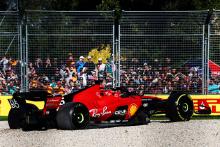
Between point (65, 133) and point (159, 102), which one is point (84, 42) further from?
point (65, 133)

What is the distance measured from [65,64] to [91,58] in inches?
29.4

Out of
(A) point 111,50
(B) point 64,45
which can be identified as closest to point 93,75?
(A) point 111,50

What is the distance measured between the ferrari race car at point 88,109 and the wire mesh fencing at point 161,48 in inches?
112

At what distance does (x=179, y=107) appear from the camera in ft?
51.5

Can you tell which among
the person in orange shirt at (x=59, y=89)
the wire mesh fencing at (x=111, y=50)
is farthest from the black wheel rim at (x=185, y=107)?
the person in orange shirt at (x=59, y=89)

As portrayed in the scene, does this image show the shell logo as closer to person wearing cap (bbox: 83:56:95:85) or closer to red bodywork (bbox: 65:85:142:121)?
red bodywork (bbox: 65:85:142:121)

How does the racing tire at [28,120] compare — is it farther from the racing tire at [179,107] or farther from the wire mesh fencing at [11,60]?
the wire mesh fencing at [11,60]

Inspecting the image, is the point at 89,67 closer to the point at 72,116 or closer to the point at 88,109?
the point at 88,109

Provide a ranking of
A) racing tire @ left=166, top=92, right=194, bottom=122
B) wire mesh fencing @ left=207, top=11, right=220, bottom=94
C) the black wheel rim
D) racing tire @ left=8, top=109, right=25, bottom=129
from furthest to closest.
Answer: wire mesh fencing @ left=207, top=11, right=220, bottom=94 < the black wheel rim < racing tire @ left=166, top=92, right=194, bottom=122 < racing tire @ left=8, top=109, right=25, bottom=129

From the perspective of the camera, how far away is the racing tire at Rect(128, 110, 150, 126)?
14969 millimetres

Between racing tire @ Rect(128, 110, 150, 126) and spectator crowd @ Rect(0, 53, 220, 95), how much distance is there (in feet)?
11.7

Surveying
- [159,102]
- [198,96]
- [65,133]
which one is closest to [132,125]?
[159,102]

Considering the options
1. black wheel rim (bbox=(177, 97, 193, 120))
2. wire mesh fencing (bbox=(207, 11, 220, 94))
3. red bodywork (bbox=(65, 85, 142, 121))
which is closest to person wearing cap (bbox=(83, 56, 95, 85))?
wire mesh fencing (bbox=(207, 11, 220, 94))

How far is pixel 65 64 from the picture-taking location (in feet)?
60.8
